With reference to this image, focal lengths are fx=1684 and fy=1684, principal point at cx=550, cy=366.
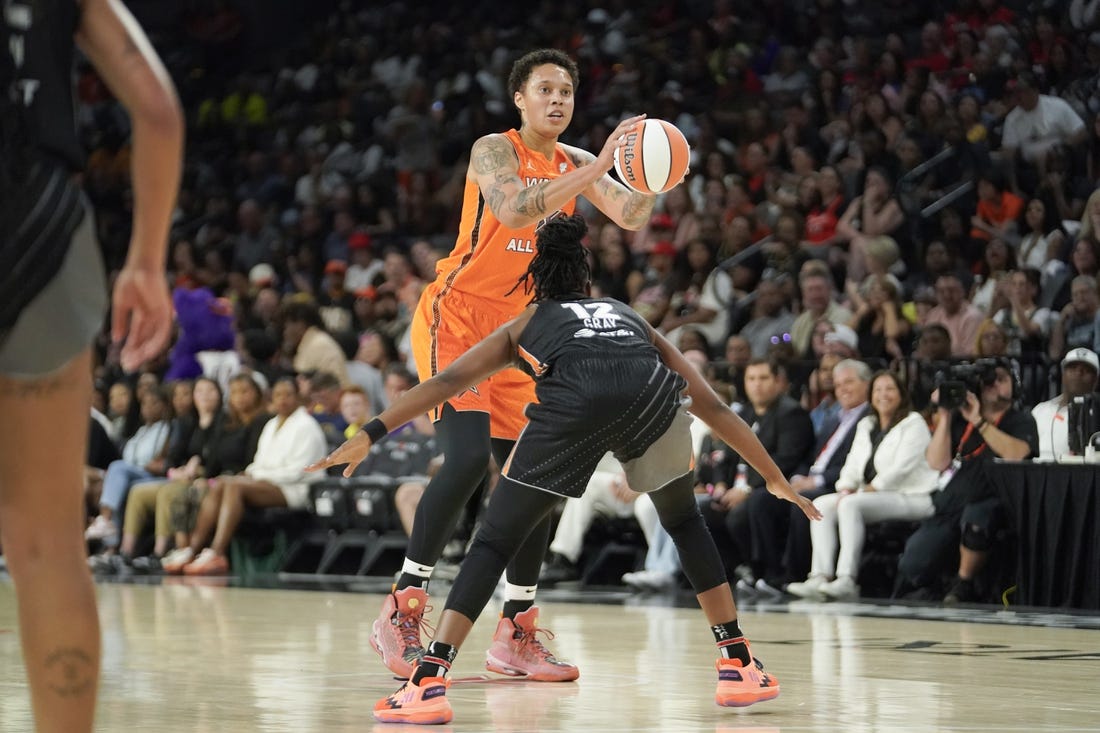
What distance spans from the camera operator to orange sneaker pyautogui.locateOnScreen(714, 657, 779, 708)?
417 cm

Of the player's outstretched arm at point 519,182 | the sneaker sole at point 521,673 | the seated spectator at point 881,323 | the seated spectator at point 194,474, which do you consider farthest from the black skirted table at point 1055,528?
the seated spectator at point 194,474

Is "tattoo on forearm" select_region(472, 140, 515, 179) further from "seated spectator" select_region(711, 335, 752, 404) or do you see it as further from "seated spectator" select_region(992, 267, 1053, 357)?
"seated spectator" select_region(992, 267, 1053, 357)

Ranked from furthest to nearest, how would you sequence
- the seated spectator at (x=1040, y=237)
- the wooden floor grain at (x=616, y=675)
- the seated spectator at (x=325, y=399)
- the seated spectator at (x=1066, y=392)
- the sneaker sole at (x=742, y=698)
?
the seated spectator at (x=325, y=399) → the seated spectator at (x=1040, y=237) → the seated spectator at (x=1066, y=392) → the sneaker sole at (x=742, y=698) → the wooden floor grain at (x=616, y=675)

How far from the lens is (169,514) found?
38.9ft

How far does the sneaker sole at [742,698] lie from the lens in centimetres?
474

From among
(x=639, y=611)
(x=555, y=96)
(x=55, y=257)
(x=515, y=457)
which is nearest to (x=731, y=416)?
(x=515, y=457)

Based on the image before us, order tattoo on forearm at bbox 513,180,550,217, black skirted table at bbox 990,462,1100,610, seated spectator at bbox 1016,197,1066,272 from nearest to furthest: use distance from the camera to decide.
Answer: tattoo on forearm at bbox 513,180,550,217 < black skirted table at bbox 990,462,1100,610 < seated spectator at bbox 1016,197,1066,272

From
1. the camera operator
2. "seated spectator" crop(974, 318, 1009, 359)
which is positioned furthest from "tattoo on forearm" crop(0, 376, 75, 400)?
"seated spectator" crop(974, 318, 1009, 359)

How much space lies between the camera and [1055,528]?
8445mm

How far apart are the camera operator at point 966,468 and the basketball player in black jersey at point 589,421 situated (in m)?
4.07

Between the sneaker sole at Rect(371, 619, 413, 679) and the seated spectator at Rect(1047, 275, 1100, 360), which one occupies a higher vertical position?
the seated spectator at Rect(1047, 275, 1100, 360)

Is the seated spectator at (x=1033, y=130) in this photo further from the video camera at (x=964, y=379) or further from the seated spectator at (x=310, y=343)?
the seated spectator at (x=310, y=343)

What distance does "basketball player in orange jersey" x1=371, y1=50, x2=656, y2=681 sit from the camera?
17.4 ft

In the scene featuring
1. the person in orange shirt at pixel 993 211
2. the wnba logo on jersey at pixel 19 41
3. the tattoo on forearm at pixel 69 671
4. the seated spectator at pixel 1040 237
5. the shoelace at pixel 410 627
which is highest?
the person in orange shirt at pixel 993 211
